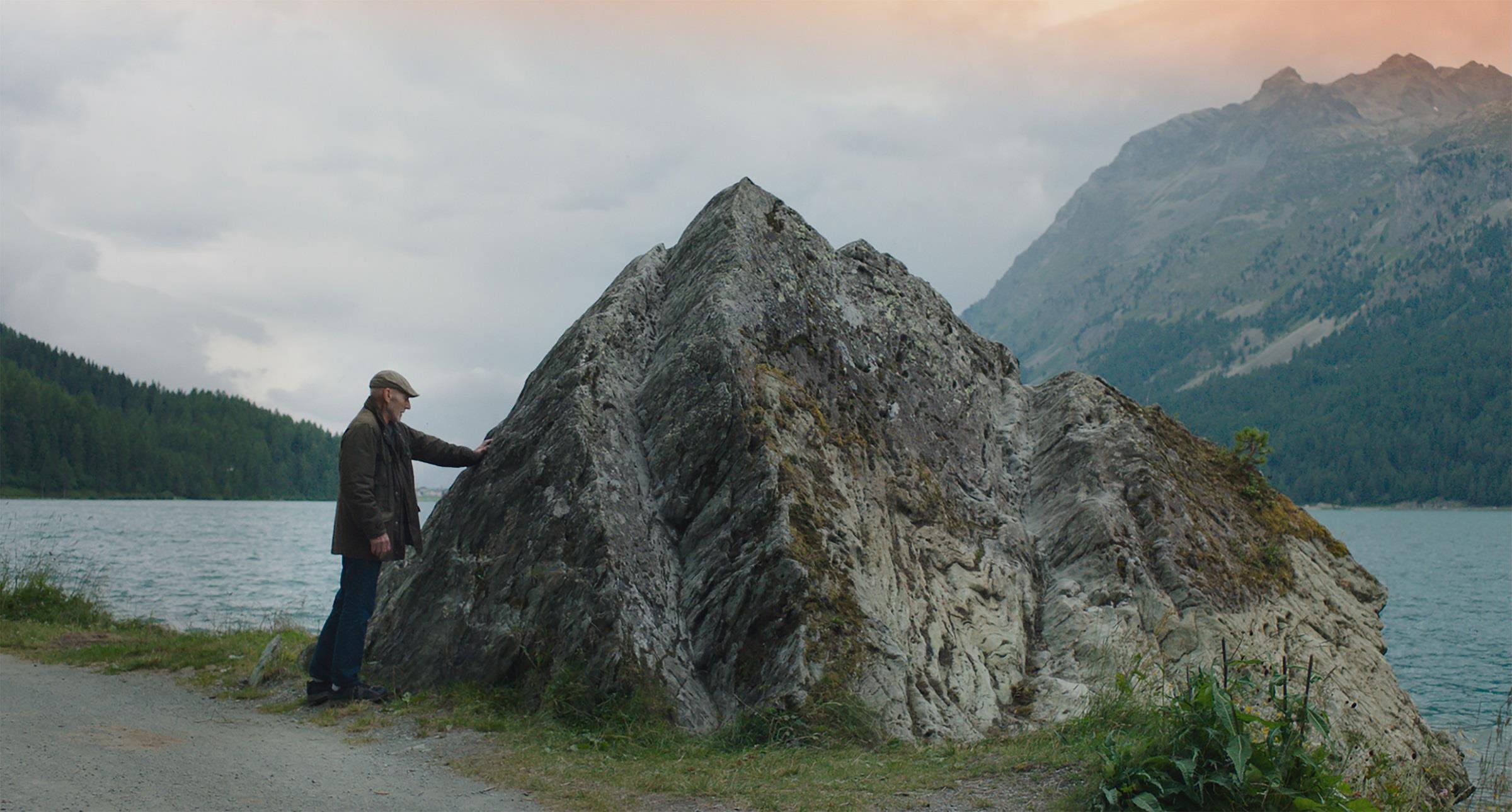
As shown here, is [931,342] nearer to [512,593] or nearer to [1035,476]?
[1035,476]

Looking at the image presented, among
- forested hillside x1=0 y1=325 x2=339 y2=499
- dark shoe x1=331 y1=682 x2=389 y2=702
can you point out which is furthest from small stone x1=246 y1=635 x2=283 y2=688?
forested hillside x1=0 y1=325 x2=339 y2=499

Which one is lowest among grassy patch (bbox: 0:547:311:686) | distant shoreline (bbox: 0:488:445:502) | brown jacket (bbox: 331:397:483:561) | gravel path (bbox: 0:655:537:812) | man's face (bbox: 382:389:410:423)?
distant shoreline (bbox: 0:488:445:502)

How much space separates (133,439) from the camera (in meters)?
156

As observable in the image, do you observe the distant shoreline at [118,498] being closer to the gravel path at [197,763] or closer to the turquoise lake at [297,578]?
the turquoise lake at [297,578]

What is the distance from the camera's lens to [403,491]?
33.4 ft

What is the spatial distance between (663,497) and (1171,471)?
23.0ft

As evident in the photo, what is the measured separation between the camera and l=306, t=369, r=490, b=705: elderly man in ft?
31.3


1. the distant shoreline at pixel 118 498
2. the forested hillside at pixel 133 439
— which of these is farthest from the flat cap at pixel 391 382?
the forested hillside at pixel 133 439

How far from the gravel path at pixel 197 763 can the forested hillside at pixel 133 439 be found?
529 ft

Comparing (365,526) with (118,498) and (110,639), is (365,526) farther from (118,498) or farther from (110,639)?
(118,498)

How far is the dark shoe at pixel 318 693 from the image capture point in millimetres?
9641

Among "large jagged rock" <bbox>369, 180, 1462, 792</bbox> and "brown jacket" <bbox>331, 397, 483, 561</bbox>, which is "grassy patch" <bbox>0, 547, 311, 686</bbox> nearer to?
"brown jacket" <bbox>331, 397, 483, 561</bbox>

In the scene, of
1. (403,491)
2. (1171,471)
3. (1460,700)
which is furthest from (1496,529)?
(403,491)

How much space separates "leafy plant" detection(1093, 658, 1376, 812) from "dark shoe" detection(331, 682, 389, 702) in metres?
6.96
